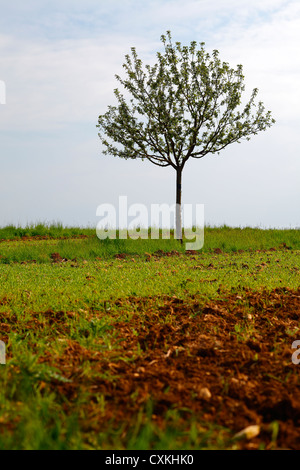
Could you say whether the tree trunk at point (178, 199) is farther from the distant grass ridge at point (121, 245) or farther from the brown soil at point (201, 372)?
the brown soil at point (201, 372)

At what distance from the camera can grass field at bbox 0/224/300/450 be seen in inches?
103

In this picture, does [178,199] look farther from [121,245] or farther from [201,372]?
[201,372]

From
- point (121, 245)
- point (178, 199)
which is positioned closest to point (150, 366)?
point (121, 245)

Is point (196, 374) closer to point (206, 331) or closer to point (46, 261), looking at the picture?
point (206, 331)

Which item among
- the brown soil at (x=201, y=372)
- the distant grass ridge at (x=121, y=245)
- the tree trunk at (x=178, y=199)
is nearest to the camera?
the brown soil at (x=201, y=372)

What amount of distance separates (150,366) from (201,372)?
40cm

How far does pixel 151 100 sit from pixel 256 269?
11847 mm

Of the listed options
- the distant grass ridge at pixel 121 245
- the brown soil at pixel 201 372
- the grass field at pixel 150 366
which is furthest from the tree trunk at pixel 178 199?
the brown soil at pixel 201 372

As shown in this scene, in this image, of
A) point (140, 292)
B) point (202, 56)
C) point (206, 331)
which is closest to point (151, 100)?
point (202, 56)

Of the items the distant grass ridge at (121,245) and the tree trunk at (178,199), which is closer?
the distant grass ridge at (121,245)

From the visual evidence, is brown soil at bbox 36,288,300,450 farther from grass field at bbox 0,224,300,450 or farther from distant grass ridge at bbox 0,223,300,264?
distant grass ridge at bbox 0,223,300,264

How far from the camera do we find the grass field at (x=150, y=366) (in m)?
2.62

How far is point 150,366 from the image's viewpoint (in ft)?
11.5
